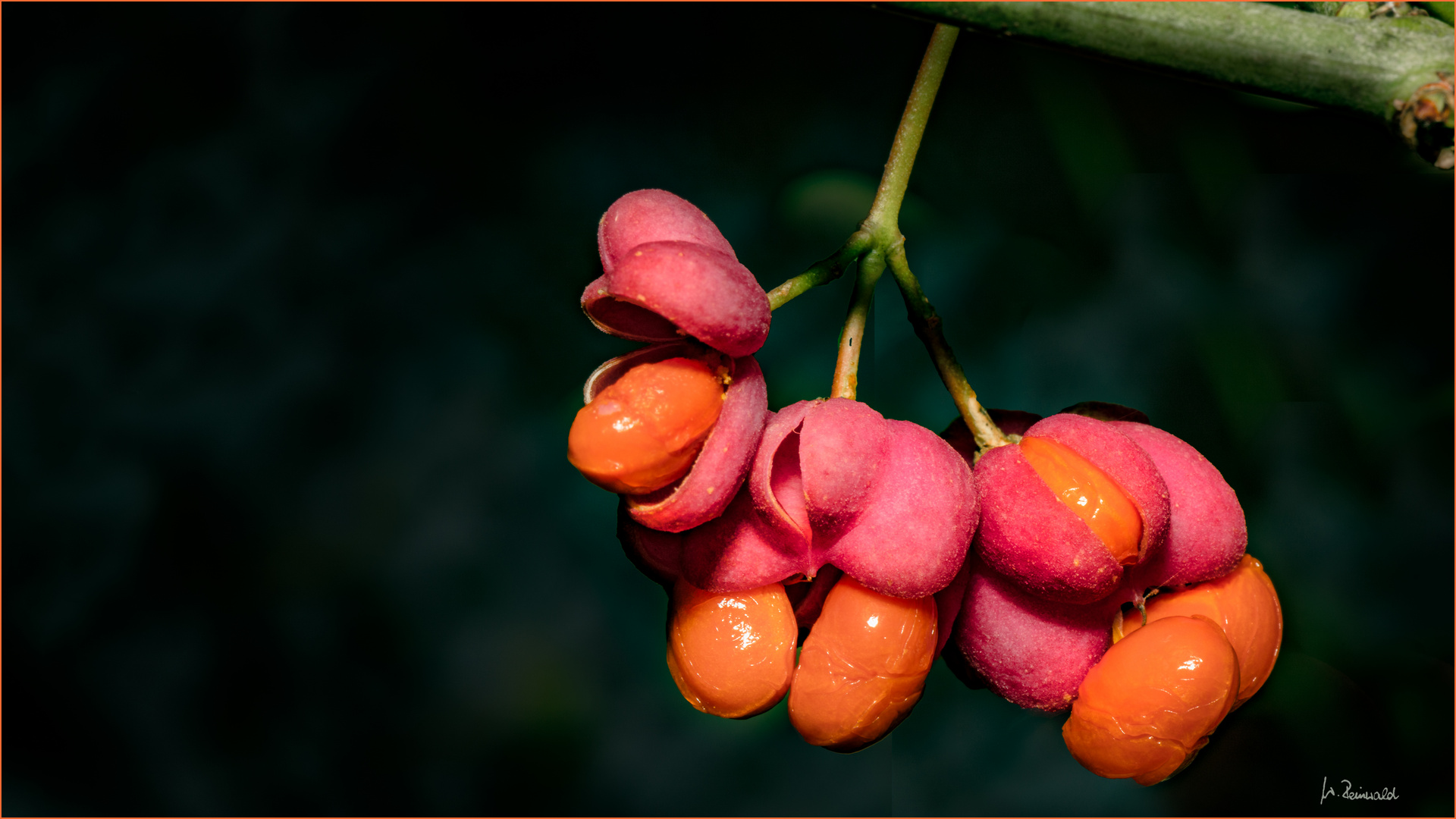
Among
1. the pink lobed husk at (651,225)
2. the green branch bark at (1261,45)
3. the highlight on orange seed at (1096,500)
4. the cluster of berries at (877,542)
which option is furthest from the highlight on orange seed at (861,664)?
the green branch bark at (1261,45)

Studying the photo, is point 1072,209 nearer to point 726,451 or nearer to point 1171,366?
point 1171,366

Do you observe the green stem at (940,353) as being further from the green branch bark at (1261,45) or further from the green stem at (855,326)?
the green branch bark at (1261,45)

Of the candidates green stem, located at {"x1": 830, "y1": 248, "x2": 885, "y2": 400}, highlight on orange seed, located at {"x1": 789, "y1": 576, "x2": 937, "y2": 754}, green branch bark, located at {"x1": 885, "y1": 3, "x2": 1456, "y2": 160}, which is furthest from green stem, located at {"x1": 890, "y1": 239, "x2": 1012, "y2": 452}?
green branch bark, located at {"x1": 885, "y1": 3, "x2": 1456, "y2": 160}

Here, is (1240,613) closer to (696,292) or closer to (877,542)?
(877,542)

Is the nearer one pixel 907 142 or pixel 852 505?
pixel 852 505

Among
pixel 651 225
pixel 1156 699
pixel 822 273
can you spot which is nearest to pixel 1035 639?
pixel 1156 699

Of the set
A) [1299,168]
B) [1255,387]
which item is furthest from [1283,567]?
[1299,168]
